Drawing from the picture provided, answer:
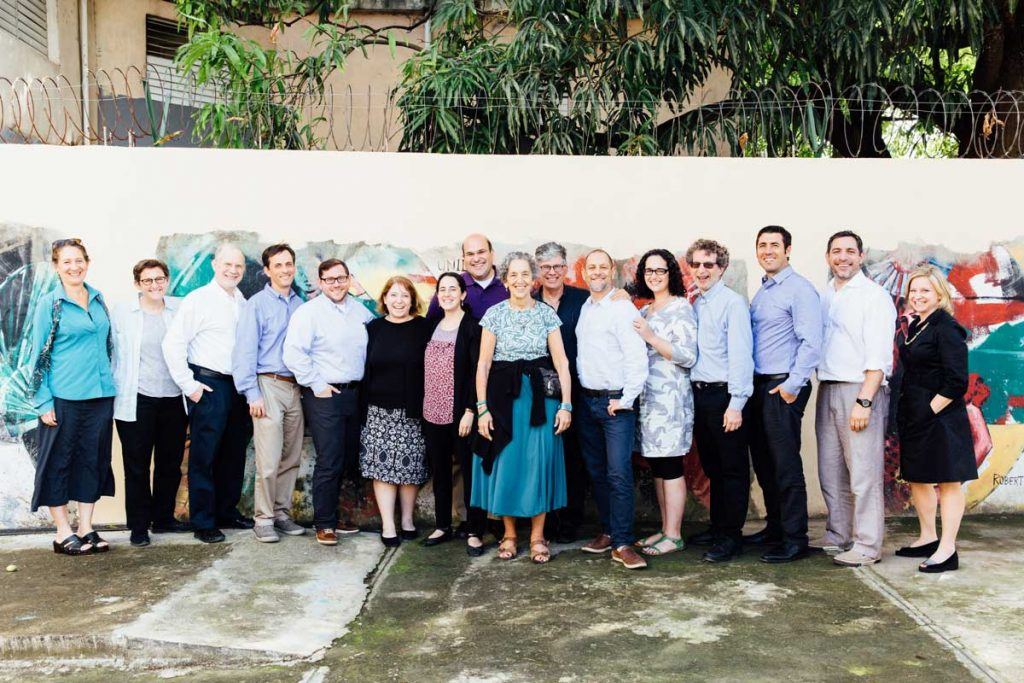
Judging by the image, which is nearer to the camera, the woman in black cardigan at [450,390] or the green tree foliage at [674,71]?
the woman in black cardigan at [450,390]

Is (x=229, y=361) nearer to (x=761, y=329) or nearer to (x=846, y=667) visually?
(x=761, y=329)

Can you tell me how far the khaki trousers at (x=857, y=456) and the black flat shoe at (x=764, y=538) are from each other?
1.43 feet

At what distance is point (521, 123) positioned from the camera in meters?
7.21

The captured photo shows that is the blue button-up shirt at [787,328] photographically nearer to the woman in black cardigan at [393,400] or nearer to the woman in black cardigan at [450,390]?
the woman in black cardigan at [450,390]

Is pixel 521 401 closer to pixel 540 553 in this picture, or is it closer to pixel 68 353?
pixel 540 553

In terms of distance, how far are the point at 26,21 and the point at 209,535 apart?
6215 mm

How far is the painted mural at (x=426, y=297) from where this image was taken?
19.0 feet

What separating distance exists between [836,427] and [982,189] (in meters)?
2.15

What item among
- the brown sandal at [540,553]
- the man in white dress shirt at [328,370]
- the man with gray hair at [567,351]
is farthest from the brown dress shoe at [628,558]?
the man in white dress shirt at [328,370]

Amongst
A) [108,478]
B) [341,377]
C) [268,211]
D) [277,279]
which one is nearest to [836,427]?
[341,377]

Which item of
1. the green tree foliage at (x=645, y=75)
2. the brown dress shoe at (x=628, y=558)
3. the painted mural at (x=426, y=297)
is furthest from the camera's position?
the green tree foliage at (x=645, y=75)

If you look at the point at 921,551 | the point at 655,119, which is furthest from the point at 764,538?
the point at 655,119

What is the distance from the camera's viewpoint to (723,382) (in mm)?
4980

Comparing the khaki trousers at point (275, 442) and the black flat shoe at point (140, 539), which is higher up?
the khaki trousers at point (275, 442)
